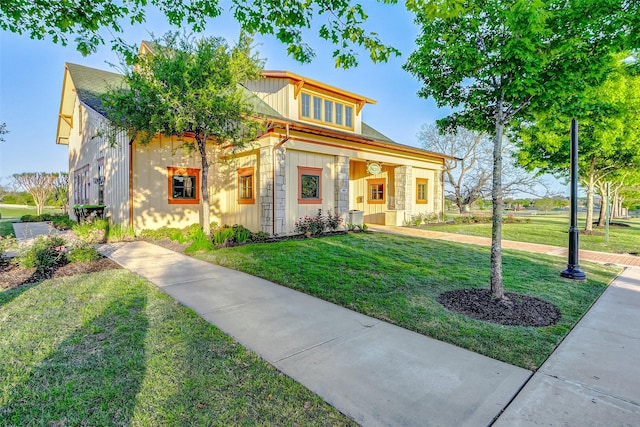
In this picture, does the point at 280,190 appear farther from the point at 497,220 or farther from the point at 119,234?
the point at 497,220

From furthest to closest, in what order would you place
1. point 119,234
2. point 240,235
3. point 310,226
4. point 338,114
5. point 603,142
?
point 338,114 → point 603,142 → point 310,226 → point 119,234 → point 240,235

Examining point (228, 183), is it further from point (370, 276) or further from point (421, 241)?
point (370, 276)

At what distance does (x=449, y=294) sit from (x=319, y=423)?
11.6 feet

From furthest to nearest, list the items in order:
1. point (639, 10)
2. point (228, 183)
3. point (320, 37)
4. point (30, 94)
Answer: point (30, 94) < point (228, 183) < point (320, 37) < point (639, 10)

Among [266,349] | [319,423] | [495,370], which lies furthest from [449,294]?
[319,423]

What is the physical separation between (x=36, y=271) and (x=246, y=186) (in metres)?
7.00

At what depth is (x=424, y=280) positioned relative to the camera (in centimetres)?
570

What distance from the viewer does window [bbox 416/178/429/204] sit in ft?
55.4

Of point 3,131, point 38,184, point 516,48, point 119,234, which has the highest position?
point 3,131

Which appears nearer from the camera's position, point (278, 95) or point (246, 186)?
point (246, 186)

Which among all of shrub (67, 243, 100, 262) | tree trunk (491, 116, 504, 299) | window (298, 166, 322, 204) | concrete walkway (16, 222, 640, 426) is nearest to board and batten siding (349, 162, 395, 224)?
window (298, 166, 322, 204)

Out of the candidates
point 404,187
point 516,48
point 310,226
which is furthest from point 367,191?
point 516,48

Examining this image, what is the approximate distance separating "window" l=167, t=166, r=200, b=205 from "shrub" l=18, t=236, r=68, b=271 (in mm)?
5101

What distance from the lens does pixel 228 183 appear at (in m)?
12.9
